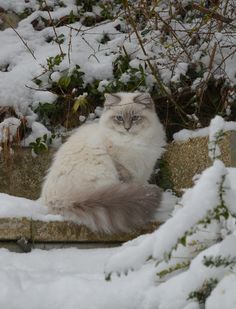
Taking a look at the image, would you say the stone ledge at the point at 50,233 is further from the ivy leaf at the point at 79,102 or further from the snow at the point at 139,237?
the ivy leaf at the point at 79,102

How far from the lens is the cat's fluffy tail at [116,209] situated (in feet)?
11.0

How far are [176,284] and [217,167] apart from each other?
15.8 inches

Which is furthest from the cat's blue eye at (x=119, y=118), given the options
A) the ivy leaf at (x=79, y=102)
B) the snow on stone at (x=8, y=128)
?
the snow on stone at (x=8, y=128)

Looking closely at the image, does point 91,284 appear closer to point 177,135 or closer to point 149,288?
point 149,288

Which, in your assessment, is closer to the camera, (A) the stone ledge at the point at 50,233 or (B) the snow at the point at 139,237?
(B) the snow at the point at 139,237

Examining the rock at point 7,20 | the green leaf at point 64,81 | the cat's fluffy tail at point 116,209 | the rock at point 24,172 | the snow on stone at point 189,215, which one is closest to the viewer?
the snow on stone at point 189,215

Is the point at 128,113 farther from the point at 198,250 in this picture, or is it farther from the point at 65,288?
the point at 198,250

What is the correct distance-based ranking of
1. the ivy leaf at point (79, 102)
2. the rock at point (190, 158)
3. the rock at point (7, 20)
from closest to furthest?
the rock at point (190, 158) < the ivy leaf at point (79, 102) < the rock at point (7, 20)

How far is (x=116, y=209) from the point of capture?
11.0ft

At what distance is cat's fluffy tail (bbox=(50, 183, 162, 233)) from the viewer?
3.37m

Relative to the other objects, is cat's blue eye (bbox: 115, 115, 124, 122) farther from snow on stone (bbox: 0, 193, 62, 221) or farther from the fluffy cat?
snow on stone (bbox: 0, 193, 62, 221)

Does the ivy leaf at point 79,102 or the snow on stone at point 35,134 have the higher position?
the ivy leaf at point 79,102

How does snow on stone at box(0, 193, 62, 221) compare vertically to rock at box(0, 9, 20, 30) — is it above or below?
below

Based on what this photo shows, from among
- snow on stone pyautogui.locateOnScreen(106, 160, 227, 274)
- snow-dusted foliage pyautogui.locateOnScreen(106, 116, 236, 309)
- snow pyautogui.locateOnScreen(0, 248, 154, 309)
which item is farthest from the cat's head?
snow on stone pyautogui.locateOnScreen(106, 160, 227, 274)
